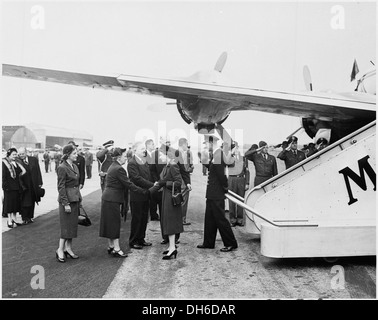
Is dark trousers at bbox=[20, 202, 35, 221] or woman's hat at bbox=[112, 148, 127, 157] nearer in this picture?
woman's hat at bbox=[112, 148, 127, 157]

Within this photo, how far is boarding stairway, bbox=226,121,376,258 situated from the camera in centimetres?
452

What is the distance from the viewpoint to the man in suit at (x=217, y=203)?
552cm

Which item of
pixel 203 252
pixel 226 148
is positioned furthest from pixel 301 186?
pixel 203 252

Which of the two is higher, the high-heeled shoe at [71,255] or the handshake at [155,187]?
the handshake at [155,187]

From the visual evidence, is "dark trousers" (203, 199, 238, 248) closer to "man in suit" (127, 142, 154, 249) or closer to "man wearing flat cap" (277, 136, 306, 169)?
"man in suit" (127, 142, 154, 249)

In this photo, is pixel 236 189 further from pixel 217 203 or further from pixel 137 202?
pixel 137 202

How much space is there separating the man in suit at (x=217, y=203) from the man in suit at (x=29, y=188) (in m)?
4.23

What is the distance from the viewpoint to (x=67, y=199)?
483 centimetres

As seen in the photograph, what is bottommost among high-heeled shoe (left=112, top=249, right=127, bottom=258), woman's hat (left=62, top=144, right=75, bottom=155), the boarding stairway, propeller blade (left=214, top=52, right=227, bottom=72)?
high-heeled shoe (left=112, top=249, right=127, bottom=258)

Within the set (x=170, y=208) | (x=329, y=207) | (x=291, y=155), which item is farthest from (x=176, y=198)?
(x=291, y=155)

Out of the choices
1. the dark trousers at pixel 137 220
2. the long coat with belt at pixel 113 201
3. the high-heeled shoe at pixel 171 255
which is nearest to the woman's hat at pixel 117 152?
the long coat with belt at pixel 113 201

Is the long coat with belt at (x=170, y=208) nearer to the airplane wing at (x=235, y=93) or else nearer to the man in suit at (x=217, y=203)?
the man in suit at (x=217, y=203)

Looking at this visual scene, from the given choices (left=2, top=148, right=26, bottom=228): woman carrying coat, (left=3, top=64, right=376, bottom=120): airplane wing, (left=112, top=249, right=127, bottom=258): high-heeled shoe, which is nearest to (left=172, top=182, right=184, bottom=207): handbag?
(left=112, top=249, right=127, bottom=258): high-heeled shoe

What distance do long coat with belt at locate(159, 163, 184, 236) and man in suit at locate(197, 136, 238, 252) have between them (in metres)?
0.64
